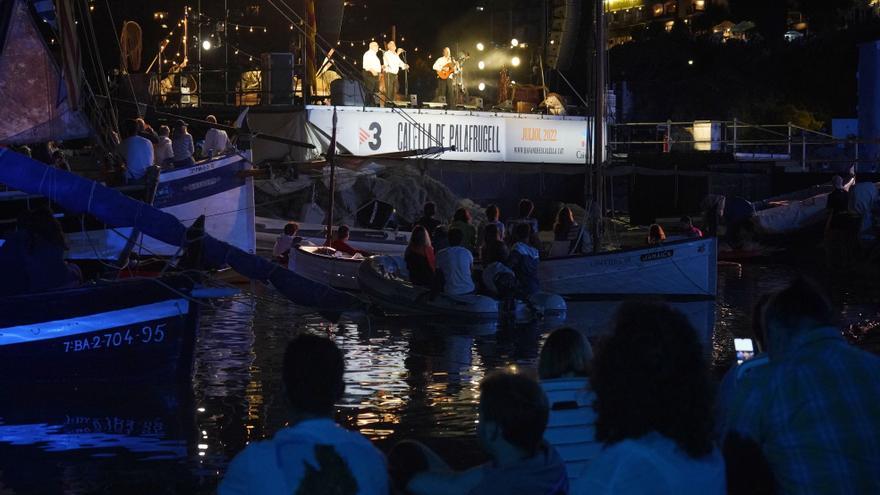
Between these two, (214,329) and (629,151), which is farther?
(629,151)

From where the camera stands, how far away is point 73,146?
1308 inches

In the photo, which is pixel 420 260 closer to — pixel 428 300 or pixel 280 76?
pixel 428 300

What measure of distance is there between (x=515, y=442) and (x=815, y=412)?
40.8 inches

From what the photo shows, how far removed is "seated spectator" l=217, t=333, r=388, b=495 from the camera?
4051 millimetres

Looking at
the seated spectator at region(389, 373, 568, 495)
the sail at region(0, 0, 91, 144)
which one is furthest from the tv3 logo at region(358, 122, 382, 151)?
the seated spectator at region(389, 373, 568, 495)

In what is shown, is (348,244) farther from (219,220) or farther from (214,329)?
(214,329)

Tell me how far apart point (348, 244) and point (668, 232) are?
12.1 m

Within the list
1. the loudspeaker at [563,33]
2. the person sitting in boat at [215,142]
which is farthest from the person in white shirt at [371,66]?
the person sitting in boat at [215,142]

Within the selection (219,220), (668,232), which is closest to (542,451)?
(219,220)

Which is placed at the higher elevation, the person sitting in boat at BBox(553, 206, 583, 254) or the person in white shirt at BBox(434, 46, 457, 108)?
the person in white shirt at BBox(434, 46, 457, 108)

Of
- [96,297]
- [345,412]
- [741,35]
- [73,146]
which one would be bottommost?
[345,412]

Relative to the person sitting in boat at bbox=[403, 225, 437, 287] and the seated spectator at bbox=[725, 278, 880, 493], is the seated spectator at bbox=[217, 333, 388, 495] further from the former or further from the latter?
the person sitting in boat at bbox=[403, 225, 437, 287]

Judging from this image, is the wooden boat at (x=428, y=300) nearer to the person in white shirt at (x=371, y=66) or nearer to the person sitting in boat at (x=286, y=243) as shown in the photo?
the person sitting in boat at (x=286, y=243)

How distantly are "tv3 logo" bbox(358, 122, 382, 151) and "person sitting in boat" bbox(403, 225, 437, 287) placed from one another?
14692mm
